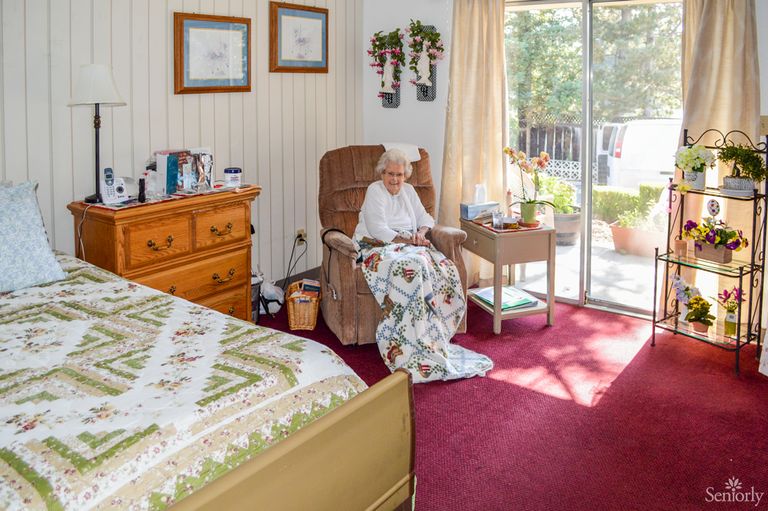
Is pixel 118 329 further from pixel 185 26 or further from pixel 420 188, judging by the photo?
pixel 420 188

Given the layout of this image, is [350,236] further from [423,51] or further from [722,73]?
[722,73]

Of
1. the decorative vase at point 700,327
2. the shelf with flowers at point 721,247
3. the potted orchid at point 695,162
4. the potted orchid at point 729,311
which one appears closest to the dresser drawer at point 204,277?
the shelf with flowers at point 721,247

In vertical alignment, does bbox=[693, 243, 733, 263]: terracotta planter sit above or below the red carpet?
above

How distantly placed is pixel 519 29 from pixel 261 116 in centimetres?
179

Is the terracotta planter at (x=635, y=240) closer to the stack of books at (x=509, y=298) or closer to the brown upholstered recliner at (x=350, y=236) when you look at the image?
the stack of books at (x=509, y=298)

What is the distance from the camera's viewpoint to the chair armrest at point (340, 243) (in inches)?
164

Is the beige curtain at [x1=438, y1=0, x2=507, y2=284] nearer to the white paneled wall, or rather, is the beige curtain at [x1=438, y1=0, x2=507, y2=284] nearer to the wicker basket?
the white paneled wall

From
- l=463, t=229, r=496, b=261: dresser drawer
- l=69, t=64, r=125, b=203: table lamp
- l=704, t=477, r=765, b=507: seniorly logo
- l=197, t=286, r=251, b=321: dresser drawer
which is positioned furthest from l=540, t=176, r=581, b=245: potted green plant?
l=69, t=64, r=125, b=203: table lamp

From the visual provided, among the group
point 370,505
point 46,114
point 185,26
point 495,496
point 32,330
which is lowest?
point 495,496

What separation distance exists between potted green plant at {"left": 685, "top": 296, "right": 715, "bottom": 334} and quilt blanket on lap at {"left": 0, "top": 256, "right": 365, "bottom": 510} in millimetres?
2610

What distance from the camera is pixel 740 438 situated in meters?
3.27

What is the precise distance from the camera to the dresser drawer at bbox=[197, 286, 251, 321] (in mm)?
4133

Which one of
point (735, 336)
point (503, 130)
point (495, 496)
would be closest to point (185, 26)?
point (503, 130)

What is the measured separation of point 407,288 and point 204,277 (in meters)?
1.07
